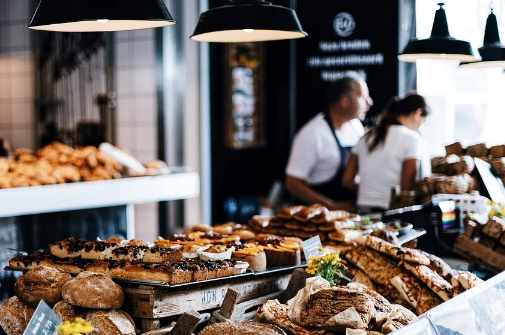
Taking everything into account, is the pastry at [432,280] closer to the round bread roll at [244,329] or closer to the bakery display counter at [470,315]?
the bakery display counter at [470,315]

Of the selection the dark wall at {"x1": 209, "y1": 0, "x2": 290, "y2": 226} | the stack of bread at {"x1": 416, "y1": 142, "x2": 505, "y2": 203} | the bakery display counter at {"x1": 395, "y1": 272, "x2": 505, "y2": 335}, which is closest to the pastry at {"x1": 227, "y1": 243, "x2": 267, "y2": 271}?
the bakery display counter at {"x1": 395, "y1": 272, "x2": 505, "y2": 335}

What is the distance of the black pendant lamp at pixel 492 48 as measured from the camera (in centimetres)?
436

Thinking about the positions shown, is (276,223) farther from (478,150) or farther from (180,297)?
(478,150)

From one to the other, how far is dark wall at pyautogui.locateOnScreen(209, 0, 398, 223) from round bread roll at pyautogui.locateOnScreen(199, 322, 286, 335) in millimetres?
5693

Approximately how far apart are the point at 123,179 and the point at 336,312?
410 centimetres

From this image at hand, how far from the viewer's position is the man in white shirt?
620 centimetres

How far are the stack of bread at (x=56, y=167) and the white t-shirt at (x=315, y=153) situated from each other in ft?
5.45

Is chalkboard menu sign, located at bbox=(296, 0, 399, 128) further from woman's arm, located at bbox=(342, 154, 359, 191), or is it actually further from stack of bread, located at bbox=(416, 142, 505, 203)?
stack of bread, located at bbox=(416, 142, 505, 203)

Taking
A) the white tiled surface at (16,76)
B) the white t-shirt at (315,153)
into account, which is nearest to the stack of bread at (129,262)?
the white t-shirt at (315,153)

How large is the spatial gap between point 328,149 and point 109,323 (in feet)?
14.1

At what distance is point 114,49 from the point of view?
26.7 feet

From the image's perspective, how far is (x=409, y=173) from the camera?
542 cm


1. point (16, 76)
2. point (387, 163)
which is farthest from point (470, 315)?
point (16, 76)

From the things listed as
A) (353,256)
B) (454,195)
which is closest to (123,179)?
(454,195)
